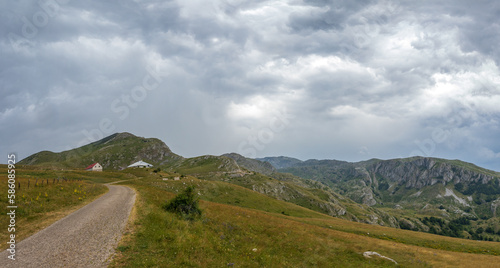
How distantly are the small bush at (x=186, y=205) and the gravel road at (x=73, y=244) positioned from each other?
8.21 meters

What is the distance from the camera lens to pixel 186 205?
33.6 meters

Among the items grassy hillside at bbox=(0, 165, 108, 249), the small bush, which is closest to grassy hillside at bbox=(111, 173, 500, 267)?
the small bush

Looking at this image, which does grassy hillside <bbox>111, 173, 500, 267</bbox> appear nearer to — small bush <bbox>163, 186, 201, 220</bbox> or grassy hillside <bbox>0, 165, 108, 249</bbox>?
small bush <bbox>163, 186, 201, 220</bbox>

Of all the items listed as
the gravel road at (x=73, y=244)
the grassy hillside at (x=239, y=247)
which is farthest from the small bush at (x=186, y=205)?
the gravel road at (x=73, y=244)

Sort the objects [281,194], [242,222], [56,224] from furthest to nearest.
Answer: [281,194], [242,222], [56,224]

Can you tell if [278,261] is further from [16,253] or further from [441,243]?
[441,243]

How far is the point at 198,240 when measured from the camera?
22.5 metres

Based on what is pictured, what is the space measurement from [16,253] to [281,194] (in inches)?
7282

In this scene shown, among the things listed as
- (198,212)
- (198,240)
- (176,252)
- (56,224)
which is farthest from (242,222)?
(56,224)

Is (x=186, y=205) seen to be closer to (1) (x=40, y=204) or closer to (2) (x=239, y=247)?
(2) (x=239, y=247)

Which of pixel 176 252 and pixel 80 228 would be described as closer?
pixel 176 252

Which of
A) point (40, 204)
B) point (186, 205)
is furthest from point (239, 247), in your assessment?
point (40, 204)

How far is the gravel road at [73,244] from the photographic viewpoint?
15.0m

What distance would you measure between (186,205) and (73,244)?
655 inches
